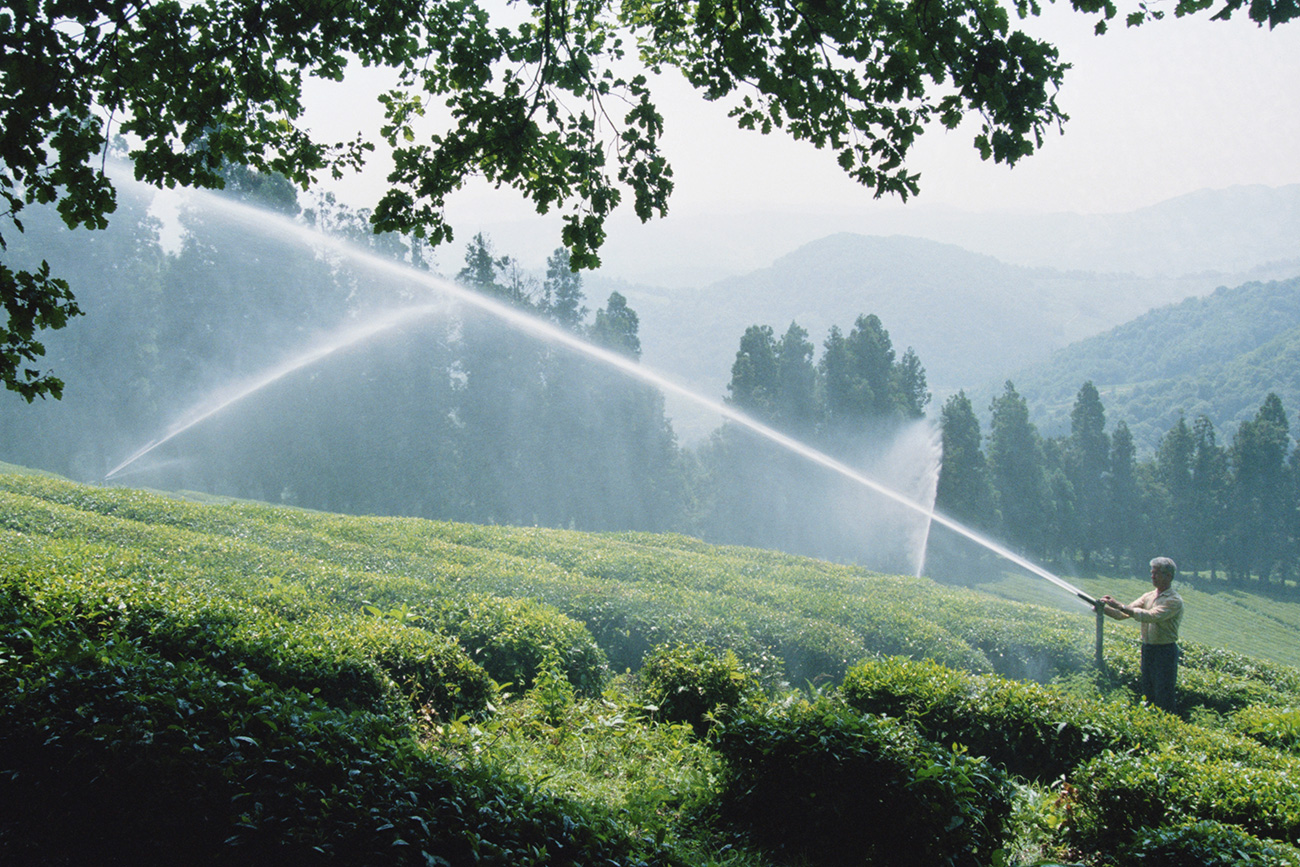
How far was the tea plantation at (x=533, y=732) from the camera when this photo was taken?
10.6ft

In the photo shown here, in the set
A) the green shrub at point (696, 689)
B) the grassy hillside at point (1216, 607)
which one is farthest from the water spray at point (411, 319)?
the green shrub at point (696, 689)

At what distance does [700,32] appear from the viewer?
5363 millimetres

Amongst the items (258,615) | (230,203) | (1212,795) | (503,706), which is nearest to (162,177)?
(258,615)

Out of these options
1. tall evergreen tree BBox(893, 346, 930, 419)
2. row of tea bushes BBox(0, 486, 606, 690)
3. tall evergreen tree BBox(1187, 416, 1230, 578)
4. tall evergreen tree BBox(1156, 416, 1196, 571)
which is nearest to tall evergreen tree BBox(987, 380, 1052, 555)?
tall evergreen tree BBox(893, 346, 930, 419)

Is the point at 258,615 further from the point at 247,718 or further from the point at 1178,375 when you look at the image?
the point at 1178,375

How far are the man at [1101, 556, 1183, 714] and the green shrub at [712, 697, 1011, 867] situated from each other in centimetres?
440

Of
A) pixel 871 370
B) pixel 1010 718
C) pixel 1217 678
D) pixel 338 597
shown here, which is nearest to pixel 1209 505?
pixel 871 370

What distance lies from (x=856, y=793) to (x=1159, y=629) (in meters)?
5.57

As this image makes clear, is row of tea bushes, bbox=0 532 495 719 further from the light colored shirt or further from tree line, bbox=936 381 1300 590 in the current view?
tree line, bbox=936 381 1300 590

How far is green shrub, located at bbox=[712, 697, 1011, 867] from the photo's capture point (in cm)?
409

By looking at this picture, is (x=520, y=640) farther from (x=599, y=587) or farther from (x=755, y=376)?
(x=755, y=376)

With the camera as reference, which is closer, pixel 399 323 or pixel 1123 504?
pixel 399 323

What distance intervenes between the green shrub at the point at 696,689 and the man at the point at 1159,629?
4225 millimetres

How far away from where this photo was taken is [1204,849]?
377 cm
